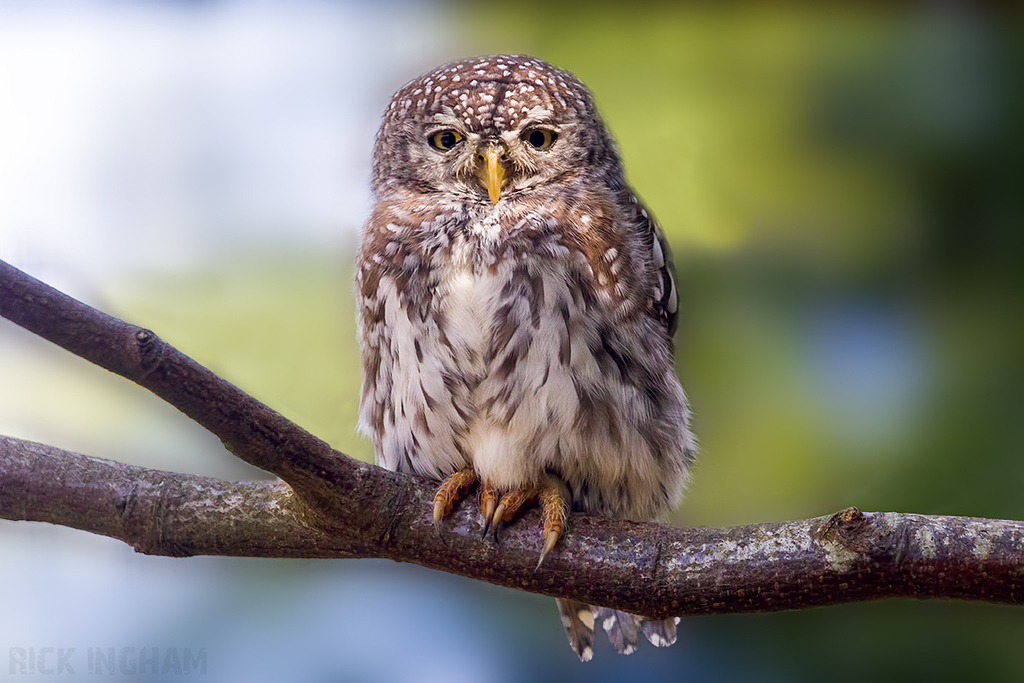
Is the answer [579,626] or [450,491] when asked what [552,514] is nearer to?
[450,491]

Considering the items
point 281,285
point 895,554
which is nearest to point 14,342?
point 281,285

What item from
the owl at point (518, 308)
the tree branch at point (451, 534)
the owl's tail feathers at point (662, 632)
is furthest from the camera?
the owl's tail feathers at point (662, 632)

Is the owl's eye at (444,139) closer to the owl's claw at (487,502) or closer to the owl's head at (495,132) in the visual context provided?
the owl's head at (495,132)

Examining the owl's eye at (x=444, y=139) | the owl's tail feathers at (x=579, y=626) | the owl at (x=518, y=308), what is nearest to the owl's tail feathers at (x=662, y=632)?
the owl at (x=518, y=308)

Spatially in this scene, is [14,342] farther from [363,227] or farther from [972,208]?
[972,208]

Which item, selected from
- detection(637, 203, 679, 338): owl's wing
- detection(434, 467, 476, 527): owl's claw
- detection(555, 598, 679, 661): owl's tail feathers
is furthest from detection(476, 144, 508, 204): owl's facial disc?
detection(555, 598, 679, 661): owl's tail feathers

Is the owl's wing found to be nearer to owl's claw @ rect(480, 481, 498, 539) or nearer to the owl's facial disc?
the owl's facial disc

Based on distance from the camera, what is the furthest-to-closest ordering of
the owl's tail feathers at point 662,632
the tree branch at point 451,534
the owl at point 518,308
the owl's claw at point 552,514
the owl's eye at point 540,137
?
the owl's tail feathers at point 662,632, the owl's eye at point 540,137, the owl at point 518,308, the owl's claw at point 552,514, the tree branch at point 451,534
